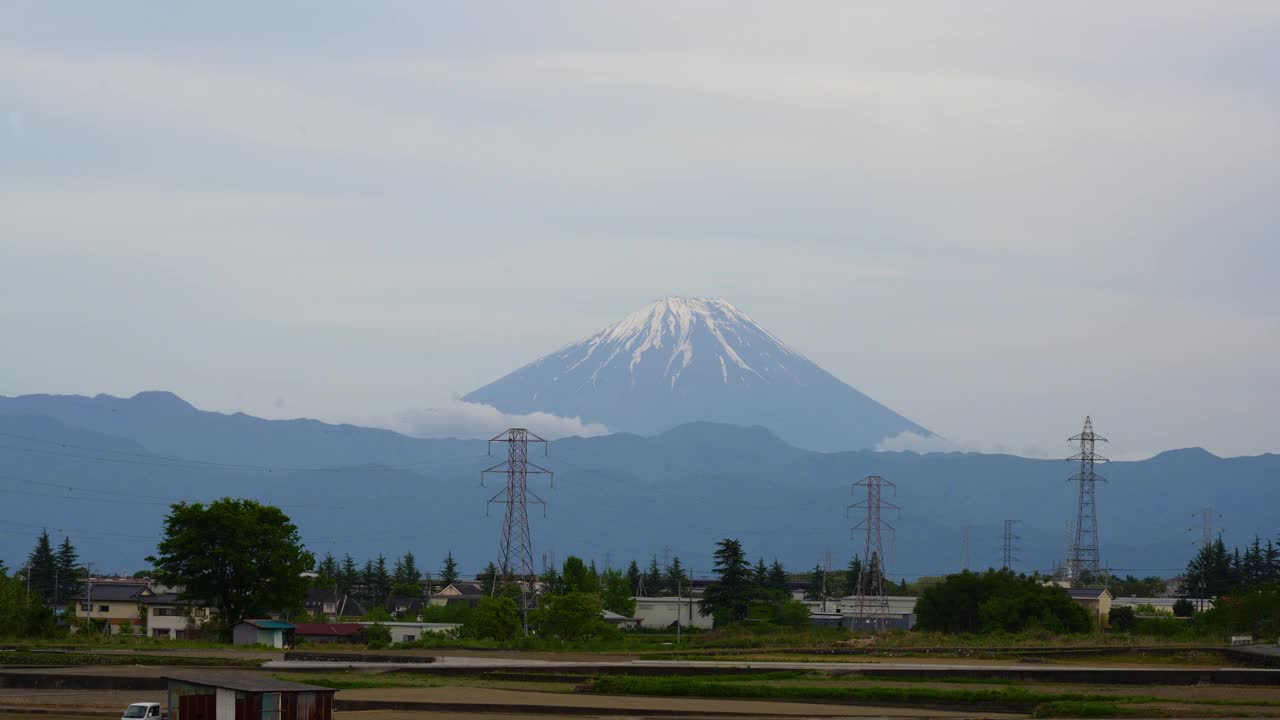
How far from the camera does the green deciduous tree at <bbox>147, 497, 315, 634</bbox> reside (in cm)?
7388

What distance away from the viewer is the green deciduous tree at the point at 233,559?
7388cm

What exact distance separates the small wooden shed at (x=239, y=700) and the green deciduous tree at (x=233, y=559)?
4180 cm

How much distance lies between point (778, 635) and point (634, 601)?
34.5 metres

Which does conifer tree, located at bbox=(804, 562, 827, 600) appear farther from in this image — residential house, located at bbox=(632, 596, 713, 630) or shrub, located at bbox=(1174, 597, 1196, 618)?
shrub, located at bbox=(1174, 597, 1196, 618)

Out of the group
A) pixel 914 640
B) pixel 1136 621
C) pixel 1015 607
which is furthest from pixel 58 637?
pixel 1136 621

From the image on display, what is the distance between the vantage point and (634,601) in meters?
116

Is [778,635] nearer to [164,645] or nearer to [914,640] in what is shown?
[914,640]

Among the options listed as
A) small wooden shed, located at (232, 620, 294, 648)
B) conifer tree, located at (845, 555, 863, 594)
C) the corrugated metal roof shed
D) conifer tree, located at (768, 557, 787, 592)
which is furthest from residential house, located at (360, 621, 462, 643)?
conifer tree, located at (845, 555, 863, 594)

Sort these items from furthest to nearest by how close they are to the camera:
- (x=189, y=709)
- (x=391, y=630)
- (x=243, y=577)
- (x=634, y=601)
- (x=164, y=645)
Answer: (x=634, y=601) < (x=391, y=630) < (x=243, y=577) < (x=164, y=645) < (x=189, y=709)

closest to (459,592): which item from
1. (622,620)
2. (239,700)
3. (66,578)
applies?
(66,578)

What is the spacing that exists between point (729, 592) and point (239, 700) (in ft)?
242

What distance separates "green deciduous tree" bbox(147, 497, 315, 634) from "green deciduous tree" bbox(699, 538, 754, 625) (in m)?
35.4

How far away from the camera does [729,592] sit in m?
Answer: 104

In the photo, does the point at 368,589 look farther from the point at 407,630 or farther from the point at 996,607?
the point at 996,607
